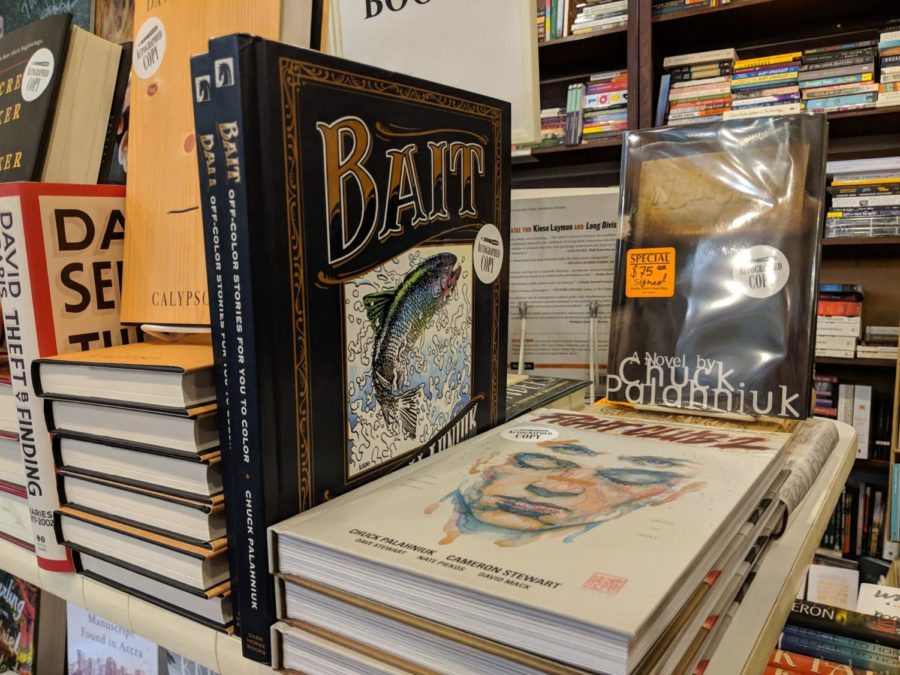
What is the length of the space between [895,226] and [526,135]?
5.67 feet

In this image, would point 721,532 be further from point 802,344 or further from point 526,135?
point 526,135

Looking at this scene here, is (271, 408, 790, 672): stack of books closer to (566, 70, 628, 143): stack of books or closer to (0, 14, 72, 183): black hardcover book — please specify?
(0, 14, 72, 183): black hardcover book

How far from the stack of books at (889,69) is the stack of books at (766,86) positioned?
0.22 meters

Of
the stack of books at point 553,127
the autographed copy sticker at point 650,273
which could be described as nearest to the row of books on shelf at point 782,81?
the stack of books at point 553,127

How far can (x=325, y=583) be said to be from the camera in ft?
1.16

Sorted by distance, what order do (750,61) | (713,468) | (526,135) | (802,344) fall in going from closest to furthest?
1. (713,468)
2. (802,344)
3. (526,135)
4. (750,61)

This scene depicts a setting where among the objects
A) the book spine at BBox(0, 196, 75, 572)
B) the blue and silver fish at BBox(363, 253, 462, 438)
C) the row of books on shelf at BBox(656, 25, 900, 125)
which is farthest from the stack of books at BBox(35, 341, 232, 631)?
the row of books on shelf at BBox(656, 25, 900, 125)

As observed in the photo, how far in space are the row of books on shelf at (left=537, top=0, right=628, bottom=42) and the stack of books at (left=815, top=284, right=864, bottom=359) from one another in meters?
1.15

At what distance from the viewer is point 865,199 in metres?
1.96

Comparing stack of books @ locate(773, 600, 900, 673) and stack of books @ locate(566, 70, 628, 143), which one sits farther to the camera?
stack of books @ locate(566, 70, 628, 143)

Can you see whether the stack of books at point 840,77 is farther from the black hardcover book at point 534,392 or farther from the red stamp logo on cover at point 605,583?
the red stamp logo on cover at point 605,583

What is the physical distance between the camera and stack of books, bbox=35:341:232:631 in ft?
1.34

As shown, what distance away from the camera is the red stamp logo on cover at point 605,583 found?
279 mm

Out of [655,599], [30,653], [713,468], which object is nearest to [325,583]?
[655,599]
